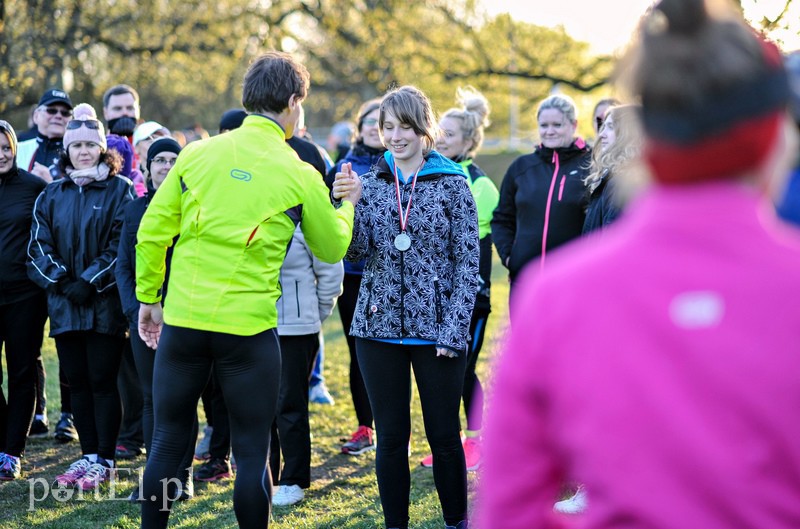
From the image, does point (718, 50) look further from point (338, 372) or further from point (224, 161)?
point (338, 372)

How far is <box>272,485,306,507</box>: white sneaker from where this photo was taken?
5.64 meters

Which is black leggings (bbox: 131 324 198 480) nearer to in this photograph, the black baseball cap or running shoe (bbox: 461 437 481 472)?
running shoe (bbox: 461 437 481 472)

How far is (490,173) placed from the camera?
92.5ft

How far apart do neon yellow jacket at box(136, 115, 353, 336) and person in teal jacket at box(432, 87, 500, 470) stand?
2.58m

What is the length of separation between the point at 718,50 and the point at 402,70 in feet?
72.8

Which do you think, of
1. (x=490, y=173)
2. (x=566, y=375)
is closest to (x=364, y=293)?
(x=566, y=375)

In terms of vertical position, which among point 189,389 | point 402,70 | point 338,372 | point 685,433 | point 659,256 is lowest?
point 338,372

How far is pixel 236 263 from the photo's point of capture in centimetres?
380

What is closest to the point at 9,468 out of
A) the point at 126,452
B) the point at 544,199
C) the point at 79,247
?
the point at 126,452

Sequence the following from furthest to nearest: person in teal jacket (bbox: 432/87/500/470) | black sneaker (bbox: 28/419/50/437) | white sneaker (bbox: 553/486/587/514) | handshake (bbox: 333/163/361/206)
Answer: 1. black sneaker (bbox: 28/419/50/437)
2. person in teal jacket (bbox: 432/87/500/470)
3. white sneaker (bbox: 553/486/587/514)
4. handshake (bbox: 333/163/361/206)

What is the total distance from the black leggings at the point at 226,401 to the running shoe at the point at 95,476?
207cm

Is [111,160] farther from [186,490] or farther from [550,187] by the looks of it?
[550,187]

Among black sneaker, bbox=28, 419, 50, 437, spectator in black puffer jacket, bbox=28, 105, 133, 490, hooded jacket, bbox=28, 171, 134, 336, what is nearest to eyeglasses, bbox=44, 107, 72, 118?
spectator in black puffer jacket, bbox=28, 105, 133, 490

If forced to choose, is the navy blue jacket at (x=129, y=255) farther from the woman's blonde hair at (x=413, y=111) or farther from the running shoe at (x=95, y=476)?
A: the woman's blonde hair at (x=413, y=111)
